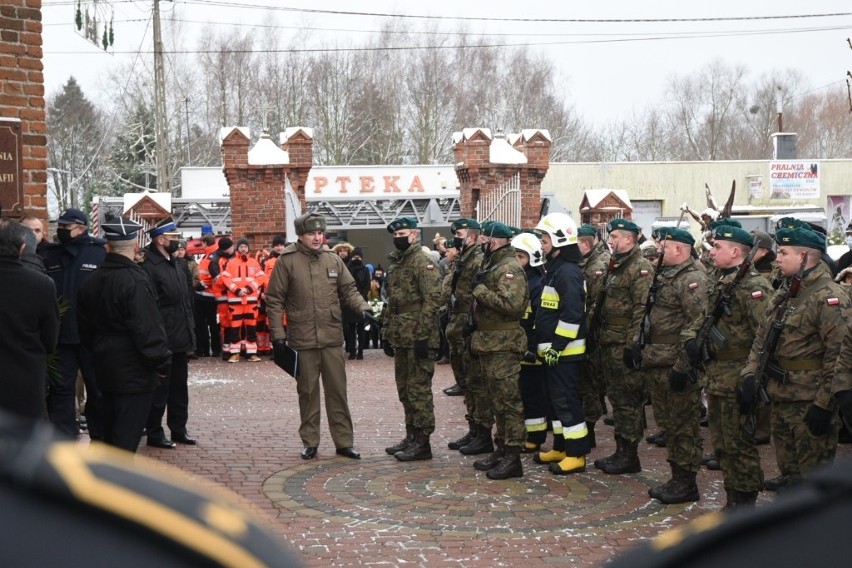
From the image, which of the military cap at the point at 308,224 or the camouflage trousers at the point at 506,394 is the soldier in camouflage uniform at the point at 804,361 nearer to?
the camouflage trousers at the point at 506,394

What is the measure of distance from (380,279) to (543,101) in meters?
43.6

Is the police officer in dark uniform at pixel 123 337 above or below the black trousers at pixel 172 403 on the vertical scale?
above

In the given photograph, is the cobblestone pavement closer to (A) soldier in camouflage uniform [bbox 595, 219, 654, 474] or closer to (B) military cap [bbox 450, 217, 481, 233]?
(A) soldier in camouflage uniform [bbox 595, 219, 654, 474]

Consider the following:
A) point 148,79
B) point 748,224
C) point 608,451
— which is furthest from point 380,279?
point 148,79

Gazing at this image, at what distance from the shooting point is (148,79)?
177 feet

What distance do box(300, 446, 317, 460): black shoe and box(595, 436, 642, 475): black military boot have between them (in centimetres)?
248

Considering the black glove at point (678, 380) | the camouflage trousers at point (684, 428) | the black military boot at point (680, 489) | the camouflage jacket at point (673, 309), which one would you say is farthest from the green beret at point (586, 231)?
the black military boot at point (680, 489)

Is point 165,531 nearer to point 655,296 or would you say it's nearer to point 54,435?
point 54,435

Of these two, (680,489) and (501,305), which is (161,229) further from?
(680,489)

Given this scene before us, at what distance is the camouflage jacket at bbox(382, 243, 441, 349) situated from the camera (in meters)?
9.38

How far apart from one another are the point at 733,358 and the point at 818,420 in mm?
983

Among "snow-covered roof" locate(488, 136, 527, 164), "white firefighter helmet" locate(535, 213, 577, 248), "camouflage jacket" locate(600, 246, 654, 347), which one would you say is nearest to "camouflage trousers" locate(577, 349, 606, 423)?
"camouflage jacket" locate(600, 246, 654, 347)

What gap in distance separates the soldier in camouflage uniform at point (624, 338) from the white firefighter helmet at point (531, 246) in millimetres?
725

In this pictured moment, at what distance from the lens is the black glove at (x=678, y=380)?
295 inches
